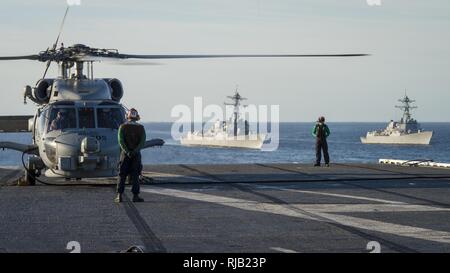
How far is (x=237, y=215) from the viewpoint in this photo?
44.8 feet

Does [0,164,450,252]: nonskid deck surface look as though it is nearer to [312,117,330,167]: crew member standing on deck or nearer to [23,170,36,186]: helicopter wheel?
[23,170,36,186]: helicopter wheel

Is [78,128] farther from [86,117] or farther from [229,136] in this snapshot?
[229,136]

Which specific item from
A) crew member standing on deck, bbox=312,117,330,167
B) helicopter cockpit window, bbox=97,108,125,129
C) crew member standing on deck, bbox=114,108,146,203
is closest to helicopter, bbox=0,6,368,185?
helicopter cockpit window, bbox=97,108,125,129

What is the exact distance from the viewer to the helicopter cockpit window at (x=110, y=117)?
772 inches

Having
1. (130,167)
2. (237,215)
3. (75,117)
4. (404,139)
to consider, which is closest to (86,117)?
(75,117)

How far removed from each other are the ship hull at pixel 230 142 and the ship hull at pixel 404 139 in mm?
28706

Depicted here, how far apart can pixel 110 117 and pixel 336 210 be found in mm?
7593

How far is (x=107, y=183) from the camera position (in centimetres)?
2062

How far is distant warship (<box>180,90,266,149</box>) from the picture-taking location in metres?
163

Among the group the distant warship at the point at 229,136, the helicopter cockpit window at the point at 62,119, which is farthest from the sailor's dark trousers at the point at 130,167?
the distant warship at the point at 229,136

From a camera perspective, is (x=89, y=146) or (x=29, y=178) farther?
(x=29, y=178)

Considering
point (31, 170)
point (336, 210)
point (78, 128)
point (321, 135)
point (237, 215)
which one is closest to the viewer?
point (237, 215)
